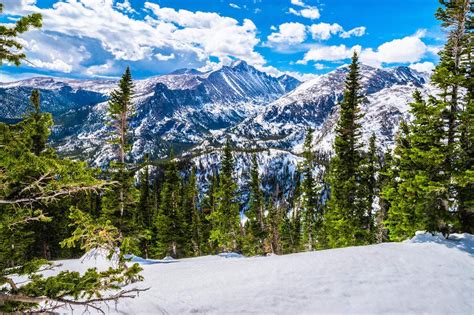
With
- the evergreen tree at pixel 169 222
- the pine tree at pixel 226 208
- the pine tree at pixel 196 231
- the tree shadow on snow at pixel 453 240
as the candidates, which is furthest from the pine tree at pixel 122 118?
the pine tree at pixel 196 231

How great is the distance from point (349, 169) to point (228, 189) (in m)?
17.3

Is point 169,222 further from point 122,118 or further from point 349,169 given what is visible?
point 349,169

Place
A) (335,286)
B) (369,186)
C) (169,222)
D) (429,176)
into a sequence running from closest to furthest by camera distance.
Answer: (335,286), (429,176), (369,186), (169,222)

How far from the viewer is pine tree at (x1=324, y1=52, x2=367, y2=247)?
2806cm

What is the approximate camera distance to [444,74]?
52.0 ft

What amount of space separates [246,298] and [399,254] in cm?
699

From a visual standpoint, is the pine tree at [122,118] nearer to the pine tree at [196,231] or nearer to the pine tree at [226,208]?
the pine tree at [226,208]

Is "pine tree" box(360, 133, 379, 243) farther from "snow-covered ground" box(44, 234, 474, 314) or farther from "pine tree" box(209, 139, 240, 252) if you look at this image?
"pine tree" box(209, 139, 240, 252)

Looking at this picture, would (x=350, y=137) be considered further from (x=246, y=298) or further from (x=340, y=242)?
(x=246, y=298)

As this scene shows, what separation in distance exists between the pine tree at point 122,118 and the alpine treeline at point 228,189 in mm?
104

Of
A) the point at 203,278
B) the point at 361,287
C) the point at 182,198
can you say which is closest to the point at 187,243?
the point at 182,198

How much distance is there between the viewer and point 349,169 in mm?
28641

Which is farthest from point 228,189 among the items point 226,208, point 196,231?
point 196,231

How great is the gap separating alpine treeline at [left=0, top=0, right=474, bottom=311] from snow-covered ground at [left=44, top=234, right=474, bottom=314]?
2.14 meters
